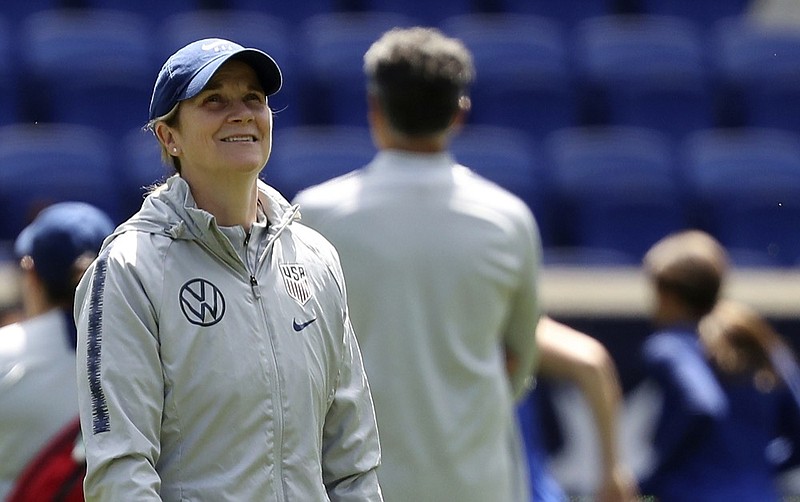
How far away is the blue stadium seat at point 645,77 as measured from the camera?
8.86 meters

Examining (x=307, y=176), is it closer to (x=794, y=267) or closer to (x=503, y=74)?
(x=503, y=74)

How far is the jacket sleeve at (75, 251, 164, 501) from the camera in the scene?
2041 millimetres

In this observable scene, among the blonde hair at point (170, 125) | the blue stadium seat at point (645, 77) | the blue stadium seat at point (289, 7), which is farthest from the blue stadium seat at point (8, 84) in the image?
the blonde hair at point (170, 125)

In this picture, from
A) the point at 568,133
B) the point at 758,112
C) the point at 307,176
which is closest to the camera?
the point at 307,176

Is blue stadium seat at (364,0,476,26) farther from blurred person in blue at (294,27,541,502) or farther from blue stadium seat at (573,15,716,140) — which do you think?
blurred person in blue at (294,27,541,502)

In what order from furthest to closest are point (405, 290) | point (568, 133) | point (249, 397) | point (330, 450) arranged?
1. point (568, 133)
2. point (405, 290)
3. point (330, 450)
4. point (249, 397)

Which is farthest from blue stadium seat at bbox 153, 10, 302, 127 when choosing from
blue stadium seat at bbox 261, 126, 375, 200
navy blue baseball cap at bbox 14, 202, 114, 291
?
navy blue baseball cap at bbox 14, 202, 114, 291

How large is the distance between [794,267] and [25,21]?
4719mm

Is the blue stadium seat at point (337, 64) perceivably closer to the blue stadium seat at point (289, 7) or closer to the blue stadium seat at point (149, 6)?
the blue stadium seat at point (289, 7)

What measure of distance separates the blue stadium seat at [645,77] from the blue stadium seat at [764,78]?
7.3 inches

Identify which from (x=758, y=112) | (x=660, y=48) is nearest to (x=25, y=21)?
(x=660, y=48)

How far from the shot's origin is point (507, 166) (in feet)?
26.6

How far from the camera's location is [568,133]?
8.60 m

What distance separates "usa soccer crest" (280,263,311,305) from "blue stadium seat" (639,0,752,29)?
7.84 metres
